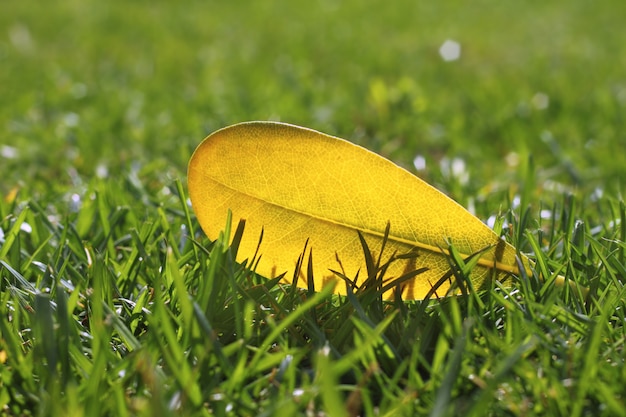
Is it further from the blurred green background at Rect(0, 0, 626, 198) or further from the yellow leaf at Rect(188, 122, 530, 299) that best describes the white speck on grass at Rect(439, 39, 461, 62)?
the yellow leaf at Rect(188, 122, 530, 299)

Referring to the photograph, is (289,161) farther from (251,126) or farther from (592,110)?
(592,110)

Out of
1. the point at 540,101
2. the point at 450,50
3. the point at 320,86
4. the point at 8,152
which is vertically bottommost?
the point at 8,152

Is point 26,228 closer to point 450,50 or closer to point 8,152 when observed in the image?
point 8,152

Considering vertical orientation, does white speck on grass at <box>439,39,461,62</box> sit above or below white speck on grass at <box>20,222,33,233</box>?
above

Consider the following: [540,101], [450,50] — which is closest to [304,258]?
[540,101]

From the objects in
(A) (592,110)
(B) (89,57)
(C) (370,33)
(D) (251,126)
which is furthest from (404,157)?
(C) (370,33)

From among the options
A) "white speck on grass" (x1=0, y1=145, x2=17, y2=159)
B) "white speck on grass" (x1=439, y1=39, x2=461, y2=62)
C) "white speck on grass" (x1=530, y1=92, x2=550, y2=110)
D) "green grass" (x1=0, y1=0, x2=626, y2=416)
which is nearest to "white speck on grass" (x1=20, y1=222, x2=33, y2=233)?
"green grass" (x1=0, y1=0, x2=626, y2=416)

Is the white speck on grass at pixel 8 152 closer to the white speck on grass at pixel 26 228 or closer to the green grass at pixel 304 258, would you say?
the green grass at pixel 304 258

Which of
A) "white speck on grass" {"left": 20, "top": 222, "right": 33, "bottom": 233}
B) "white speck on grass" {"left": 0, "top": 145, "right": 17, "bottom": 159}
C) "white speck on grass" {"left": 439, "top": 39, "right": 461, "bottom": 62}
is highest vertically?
"white speck on grass" {"left": 439, "top": 39, "right": 461, "bottom": 62}
